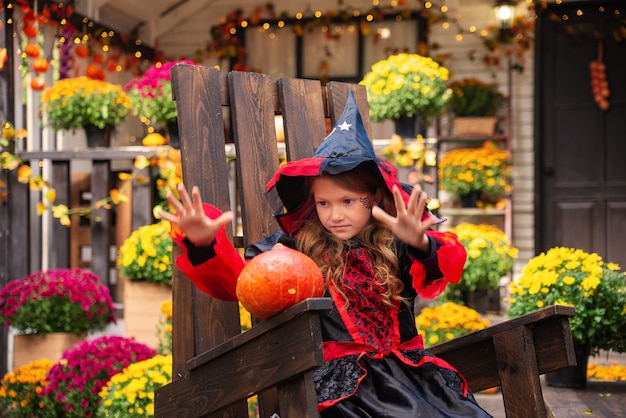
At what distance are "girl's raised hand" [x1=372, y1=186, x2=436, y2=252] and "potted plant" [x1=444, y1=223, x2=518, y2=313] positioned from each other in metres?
3.02

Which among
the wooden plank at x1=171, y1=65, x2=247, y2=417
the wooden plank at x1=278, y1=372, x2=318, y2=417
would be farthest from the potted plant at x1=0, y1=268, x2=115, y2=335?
the wooden plank at x1=278, y1=372, x2=318, y2=417

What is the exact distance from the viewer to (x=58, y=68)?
728 centimetres

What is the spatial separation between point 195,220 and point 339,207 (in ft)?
1.38

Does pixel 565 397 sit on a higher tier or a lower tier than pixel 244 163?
lower

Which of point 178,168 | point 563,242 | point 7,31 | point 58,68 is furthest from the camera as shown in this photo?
point 563,242

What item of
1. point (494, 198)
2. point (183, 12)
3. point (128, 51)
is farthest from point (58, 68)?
point (494, 198)

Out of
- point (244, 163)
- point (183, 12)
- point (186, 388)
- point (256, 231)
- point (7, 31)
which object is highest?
point (183, 12)

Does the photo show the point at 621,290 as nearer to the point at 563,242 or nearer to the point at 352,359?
the point at 352,359

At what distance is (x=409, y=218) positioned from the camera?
207cm

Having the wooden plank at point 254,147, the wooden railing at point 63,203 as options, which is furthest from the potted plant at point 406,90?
the wooden plank at point 254,147

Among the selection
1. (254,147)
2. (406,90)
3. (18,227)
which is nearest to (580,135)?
(406,90)

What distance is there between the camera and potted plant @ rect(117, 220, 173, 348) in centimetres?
455

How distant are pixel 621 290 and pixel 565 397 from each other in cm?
55

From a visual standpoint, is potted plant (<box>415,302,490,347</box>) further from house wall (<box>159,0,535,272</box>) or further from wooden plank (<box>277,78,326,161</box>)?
house wall (<box>159,0,535,272</box>)
